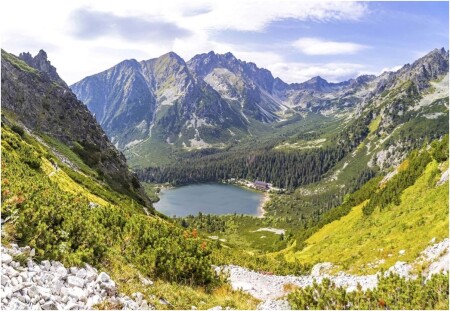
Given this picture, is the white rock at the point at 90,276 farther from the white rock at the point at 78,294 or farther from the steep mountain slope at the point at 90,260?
the white rock at the point at 78,294

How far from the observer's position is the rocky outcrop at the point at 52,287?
12.6 m

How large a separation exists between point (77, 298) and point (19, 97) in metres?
134

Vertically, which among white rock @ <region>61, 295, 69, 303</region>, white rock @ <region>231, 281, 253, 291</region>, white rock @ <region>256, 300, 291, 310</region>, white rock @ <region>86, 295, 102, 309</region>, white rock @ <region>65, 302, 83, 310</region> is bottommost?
white rock @ <region>231, 281, 253, 291</region>

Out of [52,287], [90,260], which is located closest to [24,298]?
[52,287]

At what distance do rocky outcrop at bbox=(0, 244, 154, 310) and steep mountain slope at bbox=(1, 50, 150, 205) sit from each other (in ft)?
288

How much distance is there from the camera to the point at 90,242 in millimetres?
19031

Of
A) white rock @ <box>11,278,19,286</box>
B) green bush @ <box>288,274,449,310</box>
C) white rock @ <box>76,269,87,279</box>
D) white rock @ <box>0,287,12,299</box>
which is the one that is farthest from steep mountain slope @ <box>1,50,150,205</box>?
white rock @ <box>0,287,12,299</box>

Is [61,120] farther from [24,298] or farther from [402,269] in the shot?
[24,298]

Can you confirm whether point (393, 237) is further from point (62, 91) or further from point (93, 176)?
point (62, 91)

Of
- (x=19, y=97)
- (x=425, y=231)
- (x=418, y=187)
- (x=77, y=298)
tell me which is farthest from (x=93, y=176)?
(x=77, y=298)

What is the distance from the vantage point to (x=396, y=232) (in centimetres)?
4075

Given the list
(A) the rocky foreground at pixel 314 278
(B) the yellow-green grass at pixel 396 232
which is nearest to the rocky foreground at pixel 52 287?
(A) the rocky foreground at pixel 314 278

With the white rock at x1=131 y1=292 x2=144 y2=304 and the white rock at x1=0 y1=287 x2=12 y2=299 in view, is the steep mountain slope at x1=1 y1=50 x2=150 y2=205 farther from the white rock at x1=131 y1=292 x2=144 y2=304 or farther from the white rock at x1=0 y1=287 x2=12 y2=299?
the white rock at x1=0 y1=287 x2=12 y2=299

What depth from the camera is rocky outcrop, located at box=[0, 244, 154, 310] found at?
1262cm
